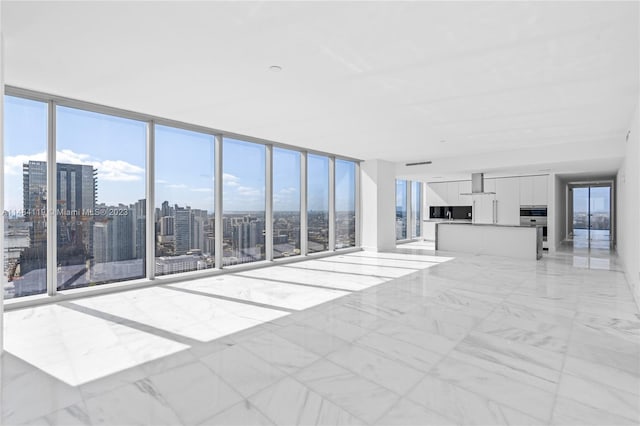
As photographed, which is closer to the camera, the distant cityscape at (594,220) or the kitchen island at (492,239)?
the kitchen island at (492,239)

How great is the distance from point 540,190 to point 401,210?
4.20 metres

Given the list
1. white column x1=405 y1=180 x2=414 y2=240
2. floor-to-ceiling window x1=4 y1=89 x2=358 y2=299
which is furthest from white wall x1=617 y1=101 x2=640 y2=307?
white column x1=405 y1=180 x2=414 y2=240

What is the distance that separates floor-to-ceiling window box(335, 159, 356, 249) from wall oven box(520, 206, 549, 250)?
17.1 ft

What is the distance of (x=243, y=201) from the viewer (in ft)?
21.7

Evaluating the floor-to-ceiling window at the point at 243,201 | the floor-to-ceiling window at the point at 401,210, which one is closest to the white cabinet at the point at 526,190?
the floor-to-ceiling window at the point at 401,210

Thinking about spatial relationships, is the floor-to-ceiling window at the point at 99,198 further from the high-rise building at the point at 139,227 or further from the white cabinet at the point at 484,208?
the white cabinet at the point at 484,208

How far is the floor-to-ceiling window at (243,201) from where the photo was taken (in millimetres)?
6336

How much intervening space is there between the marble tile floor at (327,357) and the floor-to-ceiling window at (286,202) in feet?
8.29

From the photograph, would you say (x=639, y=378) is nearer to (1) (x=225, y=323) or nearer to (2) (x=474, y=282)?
(2) (x=474, y=282)

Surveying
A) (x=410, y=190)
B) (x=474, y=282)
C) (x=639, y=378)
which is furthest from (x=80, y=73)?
(x=410, y=190)

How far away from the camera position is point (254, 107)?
15.3 feet

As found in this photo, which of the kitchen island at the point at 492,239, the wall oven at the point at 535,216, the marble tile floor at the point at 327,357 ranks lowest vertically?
the marble tile floor at the point at 327,357

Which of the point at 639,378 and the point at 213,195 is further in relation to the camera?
the point at 213,195

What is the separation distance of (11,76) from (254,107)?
2622 millimetres
